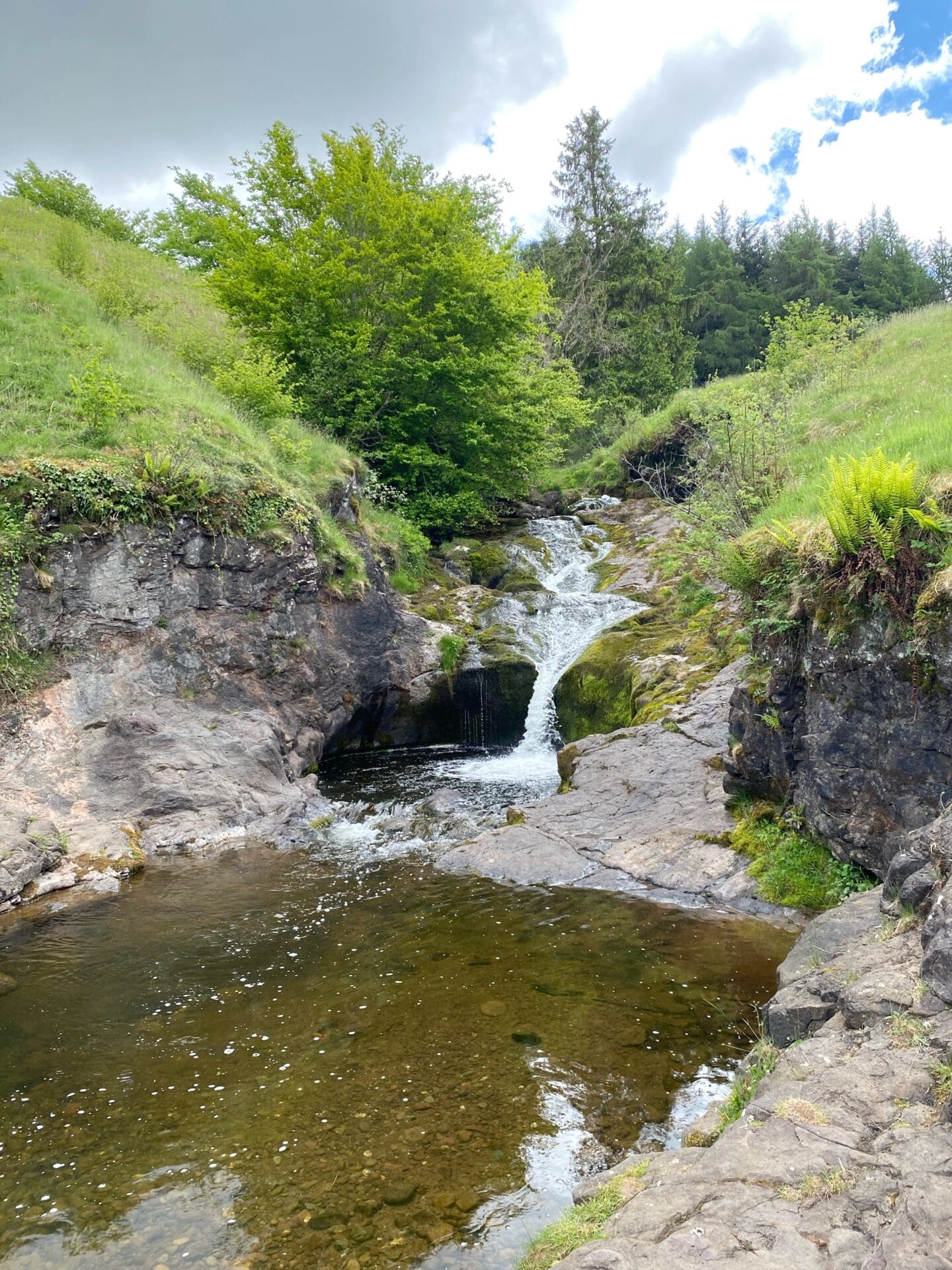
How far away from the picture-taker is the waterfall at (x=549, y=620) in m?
13.8

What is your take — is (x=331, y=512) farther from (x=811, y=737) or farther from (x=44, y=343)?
(x=811, y=737)

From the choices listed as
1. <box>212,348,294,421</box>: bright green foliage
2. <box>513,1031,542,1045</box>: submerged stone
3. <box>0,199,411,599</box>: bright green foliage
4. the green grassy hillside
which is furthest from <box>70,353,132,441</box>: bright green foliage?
<box>513,1031,542,1045</box>: submerged stone

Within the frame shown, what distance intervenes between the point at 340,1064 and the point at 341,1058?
7cm

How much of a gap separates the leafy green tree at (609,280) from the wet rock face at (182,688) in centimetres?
2492

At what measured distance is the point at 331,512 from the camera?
15.8m

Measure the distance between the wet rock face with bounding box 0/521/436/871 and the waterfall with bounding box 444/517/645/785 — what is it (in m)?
3.26

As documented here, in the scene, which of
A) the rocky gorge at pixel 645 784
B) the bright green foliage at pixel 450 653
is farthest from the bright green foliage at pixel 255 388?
the bright green foliage at pixel 450 653

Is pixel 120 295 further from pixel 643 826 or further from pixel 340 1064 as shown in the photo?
pixel 340 1064

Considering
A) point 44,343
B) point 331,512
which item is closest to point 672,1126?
point 331,512

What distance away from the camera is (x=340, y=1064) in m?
4.76

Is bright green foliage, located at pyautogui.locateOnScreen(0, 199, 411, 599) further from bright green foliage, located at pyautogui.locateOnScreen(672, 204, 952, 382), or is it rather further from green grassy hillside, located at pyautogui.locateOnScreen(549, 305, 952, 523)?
bright green foliage, located at pyautogui.locateOnScreen(672, 204, 952, 382)

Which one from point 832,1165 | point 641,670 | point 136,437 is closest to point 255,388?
point 136,437

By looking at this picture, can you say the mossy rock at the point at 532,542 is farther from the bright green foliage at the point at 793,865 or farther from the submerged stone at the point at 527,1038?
the submerged stone at the point at 527,1038

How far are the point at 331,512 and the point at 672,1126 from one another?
13.7 m
